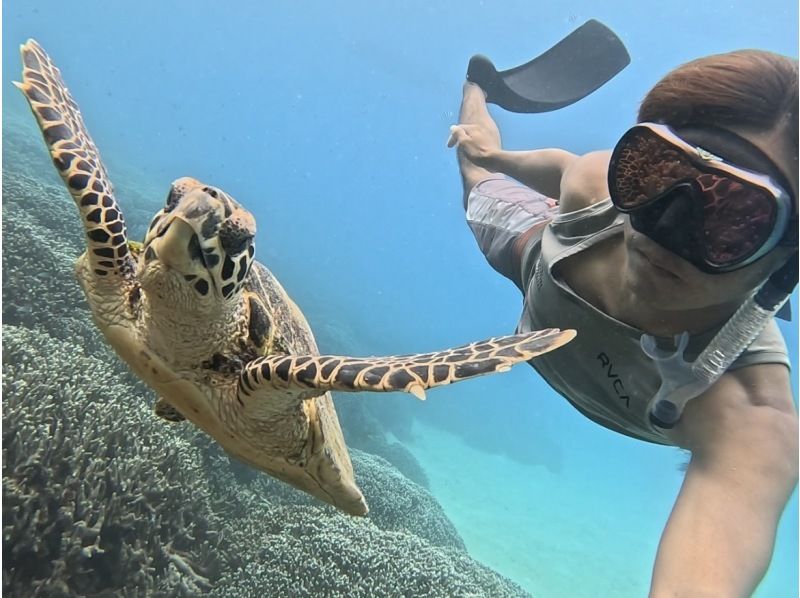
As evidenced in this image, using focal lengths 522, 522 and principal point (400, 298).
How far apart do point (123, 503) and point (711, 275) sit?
2937 mm

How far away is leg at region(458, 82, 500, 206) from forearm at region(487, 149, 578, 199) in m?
0.31

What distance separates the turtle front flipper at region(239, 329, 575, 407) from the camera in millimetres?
1263

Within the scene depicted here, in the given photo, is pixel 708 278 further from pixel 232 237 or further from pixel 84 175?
pixel 84 175

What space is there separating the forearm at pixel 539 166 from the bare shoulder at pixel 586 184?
51 centimetres

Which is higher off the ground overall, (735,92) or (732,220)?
(735,92)

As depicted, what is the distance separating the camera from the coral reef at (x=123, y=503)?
98.0 inches

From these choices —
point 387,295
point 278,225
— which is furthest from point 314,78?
point 387,295

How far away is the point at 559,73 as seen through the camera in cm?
457

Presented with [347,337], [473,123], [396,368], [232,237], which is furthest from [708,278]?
[347,337]

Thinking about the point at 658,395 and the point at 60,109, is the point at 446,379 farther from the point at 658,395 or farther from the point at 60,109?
the point at 60,109

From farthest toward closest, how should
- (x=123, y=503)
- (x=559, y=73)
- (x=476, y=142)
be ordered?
(x=559, y=73) → (x=476, y=142) → (x=123, y=503)

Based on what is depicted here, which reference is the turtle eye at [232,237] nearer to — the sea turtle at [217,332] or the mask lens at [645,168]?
the sea turtle at [217,332]

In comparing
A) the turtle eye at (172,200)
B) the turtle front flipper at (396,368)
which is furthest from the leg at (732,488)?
the turtle eye at (172,200)

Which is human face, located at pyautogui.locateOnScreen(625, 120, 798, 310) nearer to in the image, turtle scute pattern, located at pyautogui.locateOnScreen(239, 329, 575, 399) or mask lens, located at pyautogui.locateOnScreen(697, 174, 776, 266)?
mask lens, located at pyautogui.locateOnScreen(697, 174, 776, 266)
